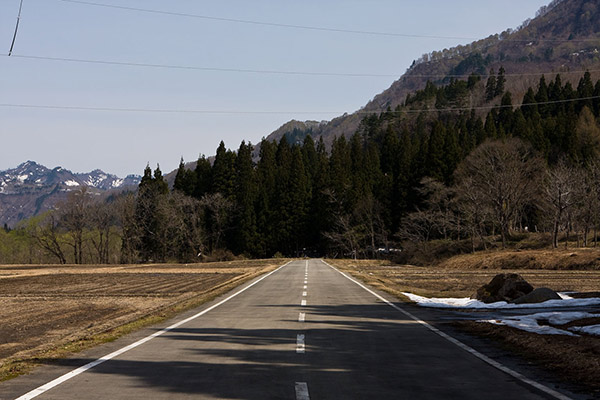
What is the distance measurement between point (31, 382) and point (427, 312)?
1188 cm

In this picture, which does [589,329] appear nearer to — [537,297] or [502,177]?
[537,297]

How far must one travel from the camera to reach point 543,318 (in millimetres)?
14258

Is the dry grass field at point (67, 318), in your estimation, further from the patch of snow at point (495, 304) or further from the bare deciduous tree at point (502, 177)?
the bare deciduous tree at point (502, 177)

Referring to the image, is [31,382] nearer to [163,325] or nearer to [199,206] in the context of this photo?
[163,325]

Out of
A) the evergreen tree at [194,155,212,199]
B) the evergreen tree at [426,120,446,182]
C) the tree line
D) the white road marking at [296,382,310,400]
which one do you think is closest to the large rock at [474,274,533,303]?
the white road marking at [296,382,310,400]

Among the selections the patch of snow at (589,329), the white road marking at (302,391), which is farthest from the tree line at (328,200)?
the white road marking at (302,391)

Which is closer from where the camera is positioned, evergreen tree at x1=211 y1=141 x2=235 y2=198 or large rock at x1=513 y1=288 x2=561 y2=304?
large rock at x1=513 y1=288 x2=561 y2=304

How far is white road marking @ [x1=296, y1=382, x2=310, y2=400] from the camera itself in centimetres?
666

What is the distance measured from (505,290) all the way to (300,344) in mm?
11210

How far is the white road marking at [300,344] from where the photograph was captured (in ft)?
33.2

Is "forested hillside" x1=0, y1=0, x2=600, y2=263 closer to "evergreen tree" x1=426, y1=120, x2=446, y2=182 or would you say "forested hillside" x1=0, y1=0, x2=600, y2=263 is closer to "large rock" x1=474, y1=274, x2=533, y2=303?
"evergreen tree" x1=426, y1=120, x2=446, y2=182

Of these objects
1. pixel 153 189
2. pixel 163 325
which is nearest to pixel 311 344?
pixel 163 325

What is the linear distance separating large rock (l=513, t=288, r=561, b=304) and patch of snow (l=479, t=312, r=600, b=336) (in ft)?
11.3

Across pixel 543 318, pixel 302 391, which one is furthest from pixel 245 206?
pixel 302 391
